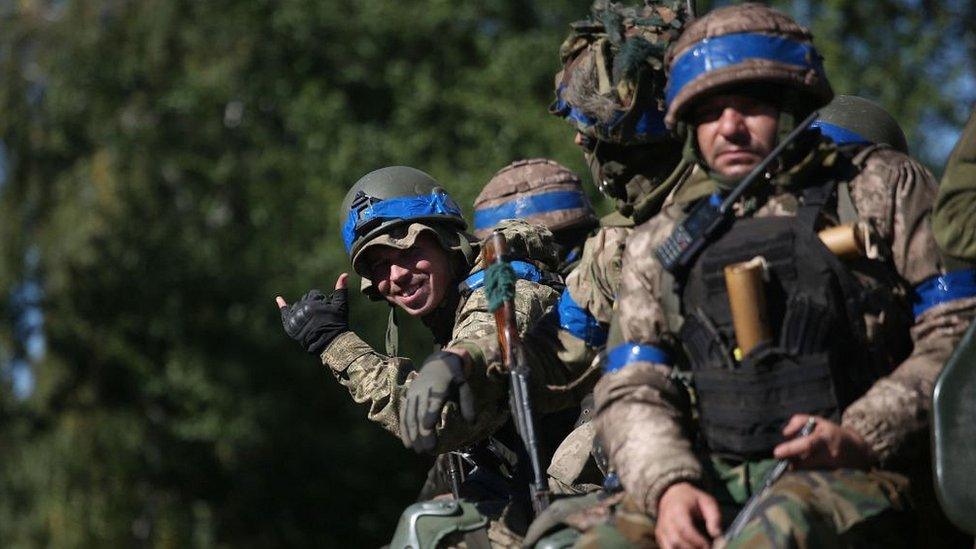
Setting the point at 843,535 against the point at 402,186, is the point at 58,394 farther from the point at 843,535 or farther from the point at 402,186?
the point at 843,535

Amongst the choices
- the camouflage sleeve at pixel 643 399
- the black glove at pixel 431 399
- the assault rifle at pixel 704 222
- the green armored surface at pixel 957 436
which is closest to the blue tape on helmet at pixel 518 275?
the black glove at pixel 431 399

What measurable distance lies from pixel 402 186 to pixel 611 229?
148 cm

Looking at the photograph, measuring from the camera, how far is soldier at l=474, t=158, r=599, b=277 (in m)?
8.21

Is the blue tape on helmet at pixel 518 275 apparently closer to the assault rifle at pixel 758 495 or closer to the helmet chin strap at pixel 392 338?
the helmet chin strap at pixel 392 338

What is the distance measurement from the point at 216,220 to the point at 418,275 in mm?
18166

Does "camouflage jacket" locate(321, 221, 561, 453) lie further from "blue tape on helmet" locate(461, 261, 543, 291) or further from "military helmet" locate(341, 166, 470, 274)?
"military helmet" locate(341, 166, 470, 274)

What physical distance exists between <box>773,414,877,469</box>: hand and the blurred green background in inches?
653

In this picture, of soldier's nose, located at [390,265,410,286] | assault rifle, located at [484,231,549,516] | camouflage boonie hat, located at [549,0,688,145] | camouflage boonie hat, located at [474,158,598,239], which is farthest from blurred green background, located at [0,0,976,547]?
assault rifle, located at [484,231,549,516]

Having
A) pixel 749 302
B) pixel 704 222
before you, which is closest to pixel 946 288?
pixel 749 302

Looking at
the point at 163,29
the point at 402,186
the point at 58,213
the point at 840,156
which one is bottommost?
the point at 840,156

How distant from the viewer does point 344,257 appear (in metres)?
21.6

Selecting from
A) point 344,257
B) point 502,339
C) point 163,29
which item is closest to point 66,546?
point 344,257

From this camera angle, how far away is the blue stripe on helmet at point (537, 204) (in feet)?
27.0

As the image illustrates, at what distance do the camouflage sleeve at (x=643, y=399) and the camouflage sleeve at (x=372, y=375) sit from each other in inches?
65.7
